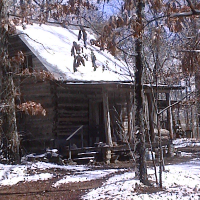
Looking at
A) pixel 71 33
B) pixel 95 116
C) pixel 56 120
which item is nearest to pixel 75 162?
pixel 56 120

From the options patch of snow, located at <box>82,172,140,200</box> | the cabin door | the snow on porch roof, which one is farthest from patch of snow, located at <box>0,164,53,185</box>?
the cabin door

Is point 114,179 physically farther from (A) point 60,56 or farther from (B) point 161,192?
(A) point 60,56

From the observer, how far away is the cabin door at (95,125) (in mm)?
19688

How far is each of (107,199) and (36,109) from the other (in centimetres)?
539

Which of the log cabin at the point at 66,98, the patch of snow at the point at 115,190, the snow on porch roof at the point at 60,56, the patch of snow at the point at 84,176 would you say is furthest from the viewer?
the snow on porch roof at the point at 60,56

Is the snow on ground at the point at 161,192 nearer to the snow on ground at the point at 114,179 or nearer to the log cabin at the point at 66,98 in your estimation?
the snow on ground at the point at 114,179

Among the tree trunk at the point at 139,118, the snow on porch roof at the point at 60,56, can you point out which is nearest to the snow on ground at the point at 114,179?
the tree trunk at the point at 139,118

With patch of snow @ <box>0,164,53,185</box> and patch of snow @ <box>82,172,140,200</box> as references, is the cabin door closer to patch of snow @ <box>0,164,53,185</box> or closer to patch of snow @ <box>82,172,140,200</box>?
patch of snow @ <box>0,164,53,185</box>

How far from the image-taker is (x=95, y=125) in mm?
19719

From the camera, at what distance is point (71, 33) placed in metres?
23.6

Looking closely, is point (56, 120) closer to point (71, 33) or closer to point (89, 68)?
point (89, 68)

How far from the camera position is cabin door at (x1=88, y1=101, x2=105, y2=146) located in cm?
1969

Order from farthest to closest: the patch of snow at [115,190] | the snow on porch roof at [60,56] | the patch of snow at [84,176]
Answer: the snow on porch roof at [60,56] → the patch of snow at [84,176] → the patch of snow at [115,190]

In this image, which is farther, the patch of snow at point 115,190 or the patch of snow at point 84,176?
the patch of snow at point 84,176
